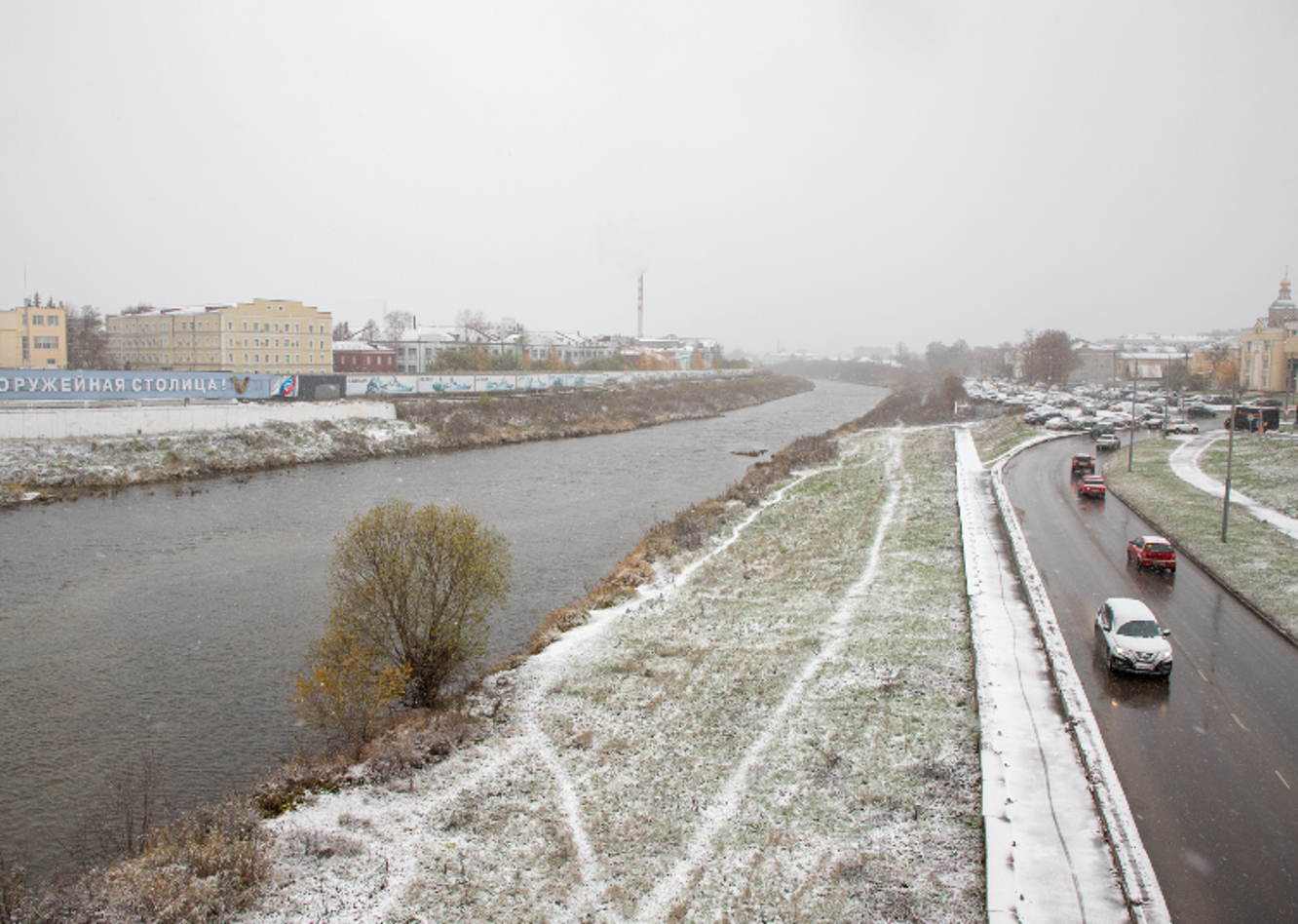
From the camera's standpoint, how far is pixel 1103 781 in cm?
1207

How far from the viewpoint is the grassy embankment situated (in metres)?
38.4

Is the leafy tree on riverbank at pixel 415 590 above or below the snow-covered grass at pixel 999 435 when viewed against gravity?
below

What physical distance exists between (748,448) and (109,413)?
39835 millimetres

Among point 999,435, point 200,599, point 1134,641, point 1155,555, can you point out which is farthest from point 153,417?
point 999,435

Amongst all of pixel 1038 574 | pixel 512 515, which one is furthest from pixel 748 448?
pixel 1038 574

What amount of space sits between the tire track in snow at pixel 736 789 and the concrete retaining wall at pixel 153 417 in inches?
1572

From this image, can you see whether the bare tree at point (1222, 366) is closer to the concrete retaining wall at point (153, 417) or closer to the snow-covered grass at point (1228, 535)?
the snow-covered grass at point (1228, 535)

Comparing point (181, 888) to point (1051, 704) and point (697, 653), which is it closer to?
Answer: point (697, 653)

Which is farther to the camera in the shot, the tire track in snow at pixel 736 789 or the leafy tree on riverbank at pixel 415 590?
the leafy tree on riverbank at pixel 415 590

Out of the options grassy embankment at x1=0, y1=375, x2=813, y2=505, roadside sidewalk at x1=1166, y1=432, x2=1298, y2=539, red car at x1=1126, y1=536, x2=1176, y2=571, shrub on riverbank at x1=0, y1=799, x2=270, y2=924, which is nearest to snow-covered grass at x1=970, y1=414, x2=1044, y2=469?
roadside sidewalk at x1=1166, y1=432, x2=1298, y2=539

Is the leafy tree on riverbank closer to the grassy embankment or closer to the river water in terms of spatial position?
the river water

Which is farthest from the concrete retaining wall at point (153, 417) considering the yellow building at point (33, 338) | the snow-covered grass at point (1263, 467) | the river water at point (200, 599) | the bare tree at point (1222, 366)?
the bare tree at point (1222, 366)

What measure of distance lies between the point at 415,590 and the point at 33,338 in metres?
82.7

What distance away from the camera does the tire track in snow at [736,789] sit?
1002 centimetres
